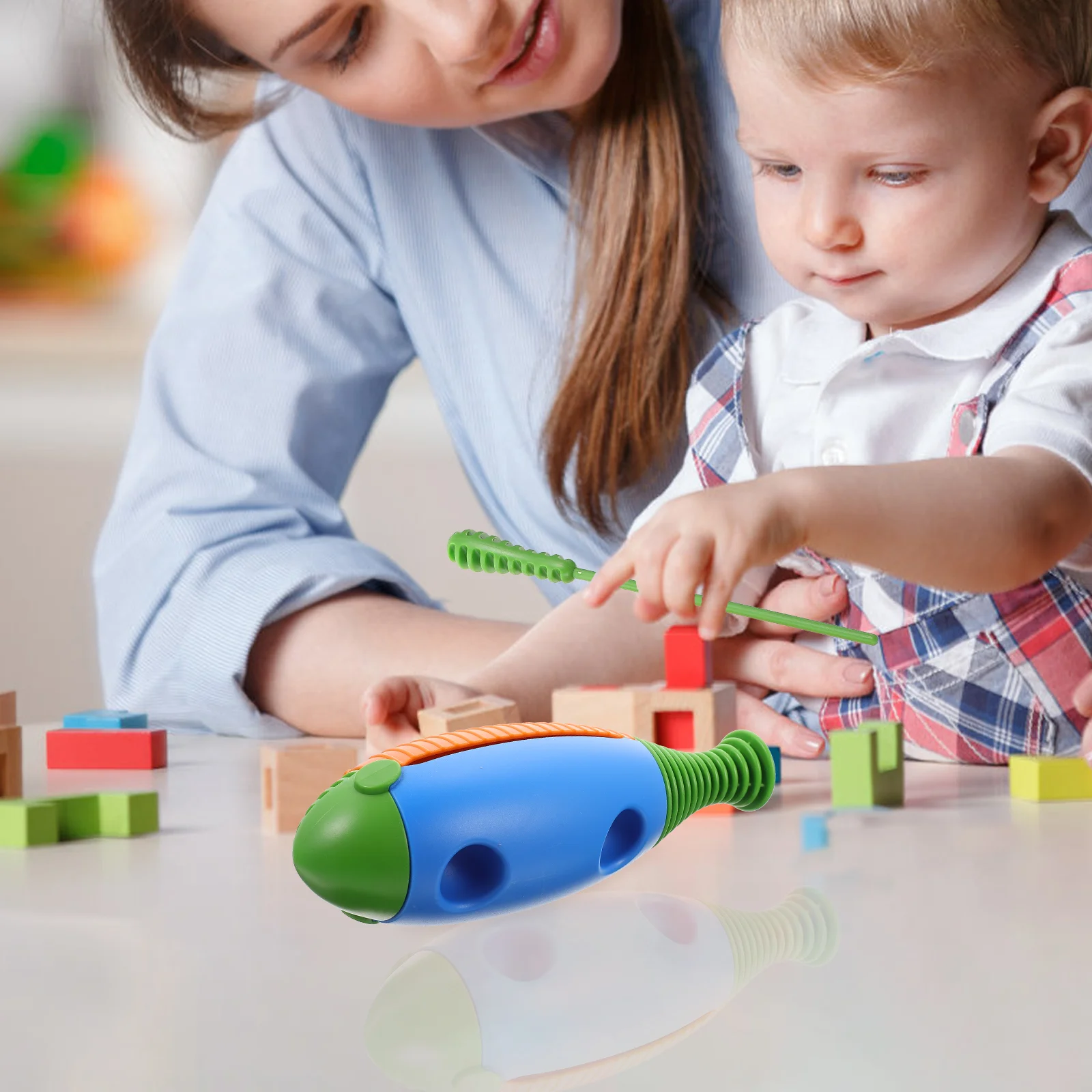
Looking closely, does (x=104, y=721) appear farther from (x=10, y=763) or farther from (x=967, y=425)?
(x=967, y=425)

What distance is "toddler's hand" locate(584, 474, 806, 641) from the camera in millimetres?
543

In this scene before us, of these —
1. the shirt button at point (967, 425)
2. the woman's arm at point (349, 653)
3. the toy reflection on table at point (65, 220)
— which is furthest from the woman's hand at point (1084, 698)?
the toy reflection on table at point (65, 220)

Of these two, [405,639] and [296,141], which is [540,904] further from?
[296,141]

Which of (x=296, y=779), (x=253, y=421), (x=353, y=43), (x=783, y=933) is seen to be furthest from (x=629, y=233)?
(x=783, y=933)

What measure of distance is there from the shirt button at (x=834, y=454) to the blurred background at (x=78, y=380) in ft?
6.05

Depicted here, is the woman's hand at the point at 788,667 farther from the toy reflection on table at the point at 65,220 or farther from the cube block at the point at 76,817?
the toy reflection on table at the point at 65,220

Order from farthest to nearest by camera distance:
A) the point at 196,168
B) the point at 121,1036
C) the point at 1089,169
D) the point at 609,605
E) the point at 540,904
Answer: the point at 196,168 → the point at 1089,169 → the point at 609,605 → the point at 540,904 → the point at 121,1036

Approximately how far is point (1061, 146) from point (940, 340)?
119 mm

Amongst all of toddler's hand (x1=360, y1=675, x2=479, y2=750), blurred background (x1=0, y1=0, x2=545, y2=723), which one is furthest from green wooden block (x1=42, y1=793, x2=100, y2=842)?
blurred background (x1=0, y1=0, x2=545, y2=723)

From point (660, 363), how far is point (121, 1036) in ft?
2.43

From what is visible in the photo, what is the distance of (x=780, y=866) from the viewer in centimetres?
51

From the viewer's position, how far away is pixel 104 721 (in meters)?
0.81

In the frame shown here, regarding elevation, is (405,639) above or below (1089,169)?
below

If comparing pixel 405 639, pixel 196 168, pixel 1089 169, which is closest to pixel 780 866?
pixel 405 639
